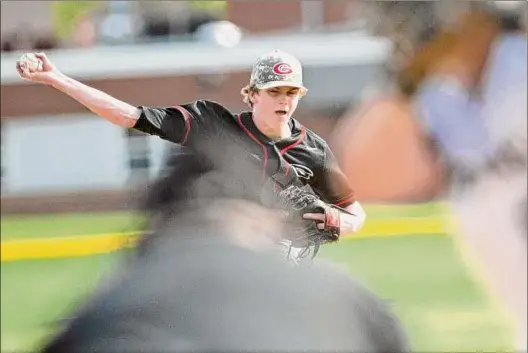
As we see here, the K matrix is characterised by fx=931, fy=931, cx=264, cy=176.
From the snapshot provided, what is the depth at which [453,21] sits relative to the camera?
303 cm

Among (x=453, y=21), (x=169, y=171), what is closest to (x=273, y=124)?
(x=169, y=171)

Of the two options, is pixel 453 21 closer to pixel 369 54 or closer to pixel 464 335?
pixel 369 54

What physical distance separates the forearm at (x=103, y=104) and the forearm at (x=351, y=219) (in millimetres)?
340

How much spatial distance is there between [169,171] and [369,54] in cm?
157

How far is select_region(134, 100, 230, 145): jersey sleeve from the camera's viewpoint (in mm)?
1332

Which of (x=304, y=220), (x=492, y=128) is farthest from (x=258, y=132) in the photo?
(x=492, y=128)

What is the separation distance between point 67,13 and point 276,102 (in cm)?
114

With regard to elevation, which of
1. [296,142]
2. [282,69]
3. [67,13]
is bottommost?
[296,142]

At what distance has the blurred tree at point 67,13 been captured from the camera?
88.8 inches

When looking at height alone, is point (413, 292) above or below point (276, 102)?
below

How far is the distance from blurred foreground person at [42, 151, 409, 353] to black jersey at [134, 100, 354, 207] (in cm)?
26

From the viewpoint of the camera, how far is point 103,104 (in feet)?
4.37

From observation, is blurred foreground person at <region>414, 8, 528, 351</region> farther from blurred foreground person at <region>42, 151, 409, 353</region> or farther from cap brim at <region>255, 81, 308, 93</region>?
blurred foreground person at <region>42, 151, 409, 353</region>

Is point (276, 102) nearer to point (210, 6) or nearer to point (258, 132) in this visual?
point (258, 132)
